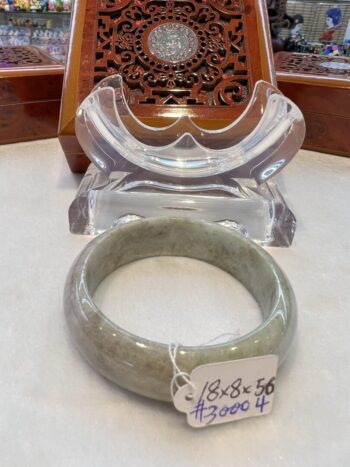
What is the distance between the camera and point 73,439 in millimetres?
314

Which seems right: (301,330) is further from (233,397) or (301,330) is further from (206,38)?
(206,38)

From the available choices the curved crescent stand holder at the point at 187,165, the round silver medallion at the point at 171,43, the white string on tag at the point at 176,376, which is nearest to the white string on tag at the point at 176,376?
the white string on tag at the point at 176,376

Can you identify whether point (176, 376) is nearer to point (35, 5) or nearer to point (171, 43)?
point (171, 43)

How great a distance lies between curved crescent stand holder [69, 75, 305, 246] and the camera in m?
0.55

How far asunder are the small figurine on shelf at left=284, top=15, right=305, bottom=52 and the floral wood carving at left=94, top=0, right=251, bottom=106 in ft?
2.17

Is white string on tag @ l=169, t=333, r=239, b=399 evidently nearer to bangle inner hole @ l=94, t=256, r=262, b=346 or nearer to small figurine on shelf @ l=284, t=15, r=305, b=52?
bangle inner hole @ l=94, t=256, r=262, b=346

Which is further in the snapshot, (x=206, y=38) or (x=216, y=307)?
(x=206, y=38)

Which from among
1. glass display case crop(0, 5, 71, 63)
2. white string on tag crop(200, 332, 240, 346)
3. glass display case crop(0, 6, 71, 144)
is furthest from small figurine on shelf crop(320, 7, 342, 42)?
white string on tag crop(200, 332, 240, 346)

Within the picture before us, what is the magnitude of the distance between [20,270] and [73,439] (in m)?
0.23

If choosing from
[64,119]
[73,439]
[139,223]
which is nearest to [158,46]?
[64,119]

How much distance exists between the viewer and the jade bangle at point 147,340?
0.31 metres

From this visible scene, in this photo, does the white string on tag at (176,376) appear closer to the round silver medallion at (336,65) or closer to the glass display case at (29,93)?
the glass display case at (29,93)

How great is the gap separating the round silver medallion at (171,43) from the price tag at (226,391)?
0.53 metres

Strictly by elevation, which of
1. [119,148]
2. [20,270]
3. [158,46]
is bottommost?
[20,270]
